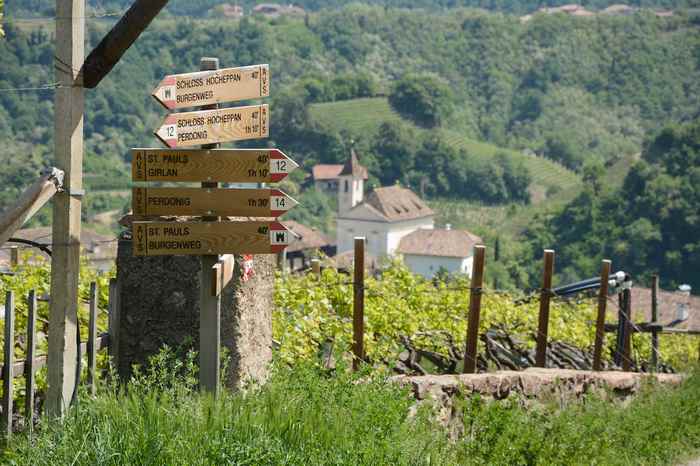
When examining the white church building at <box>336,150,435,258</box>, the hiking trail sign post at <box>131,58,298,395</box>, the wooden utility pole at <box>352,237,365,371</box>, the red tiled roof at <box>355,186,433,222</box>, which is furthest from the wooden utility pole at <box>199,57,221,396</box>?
the red tiled roof at <box>355,186,433,222</box>

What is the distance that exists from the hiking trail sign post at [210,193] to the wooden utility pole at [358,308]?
1.84 m

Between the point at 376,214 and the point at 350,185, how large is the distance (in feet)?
20.1

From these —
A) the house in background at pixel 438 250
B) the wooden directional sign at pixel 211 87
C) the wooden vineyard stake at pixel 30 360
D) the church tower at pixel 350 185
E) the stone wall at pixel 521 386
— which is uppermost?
the church tower at pixel 350 185

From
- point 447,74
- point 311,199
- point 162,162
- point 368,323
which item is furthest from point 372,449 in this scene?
point 447,74

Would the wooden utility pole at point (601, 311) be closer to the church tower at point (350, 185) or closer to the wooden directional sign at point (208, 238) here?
the wooden directional sign at point (208, 238)

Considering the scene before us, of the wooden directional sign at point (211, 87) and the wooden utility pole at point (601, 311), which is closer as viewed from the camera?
the wooden directional sign at point (211, 87)

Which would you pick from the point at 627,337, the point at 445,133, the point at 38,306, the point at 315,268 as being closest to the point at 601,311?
the point at 627,337

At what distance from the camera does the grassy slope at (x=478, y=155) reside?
368 feet

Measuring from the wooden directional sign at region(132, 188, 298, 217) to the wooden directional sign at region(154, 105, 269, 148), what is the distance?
0.72 feet

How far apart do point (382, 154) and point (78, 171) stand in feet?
404

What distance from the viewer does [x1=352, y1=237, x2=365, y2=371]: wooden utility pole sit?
6.52 m

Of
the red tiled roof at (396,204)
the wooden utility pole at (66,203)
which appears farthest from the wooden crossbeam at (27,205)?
the red tiled roof at (396,204)

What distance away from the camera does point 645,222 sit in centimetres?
8425

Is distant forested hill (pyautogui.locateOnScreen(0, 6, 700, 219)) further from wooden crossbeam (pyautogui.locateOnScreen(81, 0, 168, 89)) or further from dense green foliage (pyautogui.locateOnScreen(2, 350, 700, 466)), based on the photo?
wooden crossbeam (pyautogui.locateOnScreen(81, 0, 168, 89))
